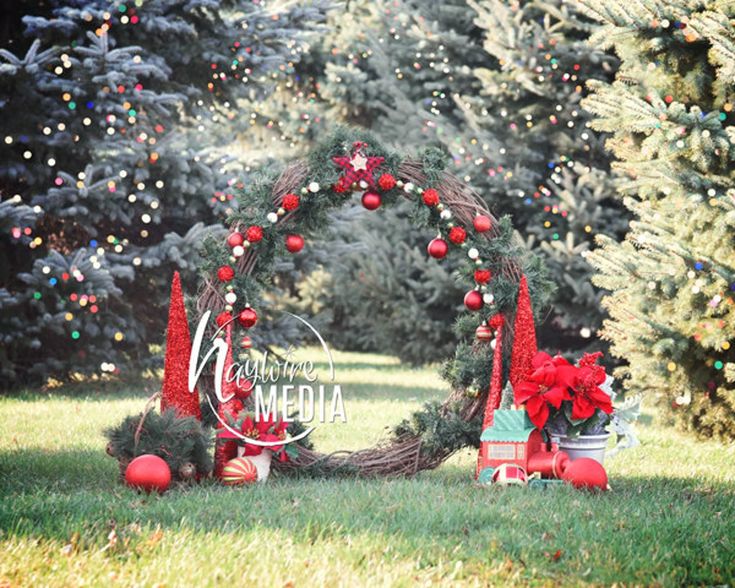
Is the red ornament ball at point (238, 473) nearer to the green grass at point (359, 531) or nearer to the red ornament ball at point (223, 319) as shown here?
the green grass at point (359, 531)

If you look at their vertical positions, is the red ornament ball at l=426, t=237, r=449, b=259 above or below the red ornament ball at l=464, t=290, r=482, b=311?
above

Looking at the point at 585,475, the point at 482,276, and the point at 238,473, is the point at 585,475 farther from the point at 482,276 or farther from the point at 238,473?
the point at 238,473

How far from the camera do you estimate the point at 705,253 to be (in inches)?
249

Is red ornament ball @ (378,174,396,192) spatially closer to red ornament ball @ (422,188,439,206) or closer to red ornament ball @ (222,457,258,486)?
red ornament ball @ (422,188,439,206)

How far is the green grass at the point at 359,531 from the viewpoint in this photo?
3238 millimetres

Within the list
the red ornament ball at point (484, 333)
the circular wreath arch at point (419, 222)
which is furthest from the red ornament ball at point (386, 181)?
the red ornament ball at point (484, 333)

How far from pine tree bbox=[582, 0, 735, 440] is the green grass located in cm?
129

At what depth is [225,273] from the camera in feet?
16.7

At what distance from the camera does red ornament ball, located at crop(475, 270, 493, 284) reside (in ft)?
17.1

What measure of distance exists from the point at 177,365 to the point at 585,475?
7.15 ft

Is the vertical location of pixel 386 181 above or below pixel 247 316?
above

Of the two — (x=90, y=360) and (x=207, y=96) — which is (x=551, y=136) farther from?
(x=90, y=360)

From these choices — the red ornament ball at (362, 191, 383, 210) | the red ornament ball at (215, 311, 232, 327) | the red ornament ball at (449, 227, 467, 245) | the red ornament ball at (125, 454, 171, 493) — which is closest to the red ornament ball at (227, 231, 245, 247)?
the red ornament ball at (215, 311, 232, 327)

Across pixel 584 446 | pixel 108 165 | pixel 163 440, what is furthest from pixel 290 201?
pixel 108 165
